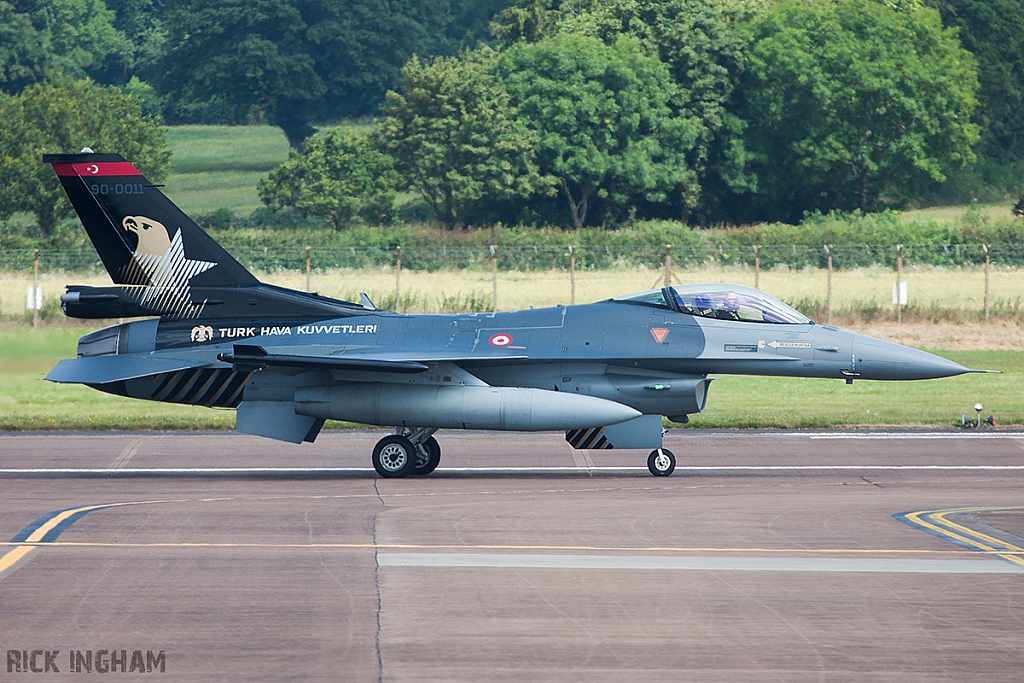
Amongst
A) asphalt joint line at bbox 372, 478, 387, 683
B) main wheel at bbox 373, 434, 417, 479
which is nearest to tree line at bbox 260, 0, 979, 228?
main wheel at bbox 373, 434, 417, 479

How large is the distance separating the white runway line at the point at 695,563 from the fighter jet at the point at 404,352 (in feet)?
16.9

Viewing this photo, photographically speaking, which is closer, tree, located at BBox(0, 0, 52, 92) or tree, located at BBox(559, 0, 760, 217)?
tree, located at BBox(559, 0, 760, 217)

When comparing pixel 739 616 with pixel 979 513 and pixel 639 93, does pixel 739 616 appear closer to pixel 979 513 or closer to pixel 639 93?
pixel 979 513

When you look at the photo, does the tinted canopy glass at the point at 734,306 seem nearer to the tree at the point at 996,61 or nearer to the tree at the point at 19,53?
the tree at the point at 996,61

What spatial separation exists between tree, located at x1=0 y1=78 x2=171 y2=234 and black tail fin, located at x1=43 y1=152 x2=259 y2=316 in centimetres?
4605

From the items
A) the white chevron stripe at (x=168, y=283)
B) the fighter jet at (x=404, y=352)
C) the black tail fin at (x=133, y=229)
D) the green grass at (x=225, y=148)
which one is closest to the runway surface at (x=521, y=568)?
the fighter jet at (x=404, y=352)

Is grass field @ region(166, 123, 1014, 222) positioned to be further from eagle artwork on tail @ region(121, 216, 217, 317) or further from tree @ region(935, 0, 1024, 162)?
eagle artwork on tail @ region(121, 216, 217, 317)

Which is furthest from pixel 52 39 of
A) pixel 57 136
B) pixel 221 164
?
pixel 57 136

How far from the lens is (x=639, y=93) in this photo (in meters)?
71.8

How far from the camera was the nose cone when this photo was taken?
18.2 meters

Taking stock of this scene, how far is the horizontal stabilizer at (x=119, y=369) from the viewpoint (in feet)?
61.1

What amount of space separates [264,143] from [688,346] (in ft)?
304

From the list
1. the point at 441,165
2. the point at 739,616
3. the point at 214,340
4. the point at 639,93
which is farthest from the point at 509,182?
the point at 739,616

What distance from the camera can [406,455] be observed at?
18.5 m
